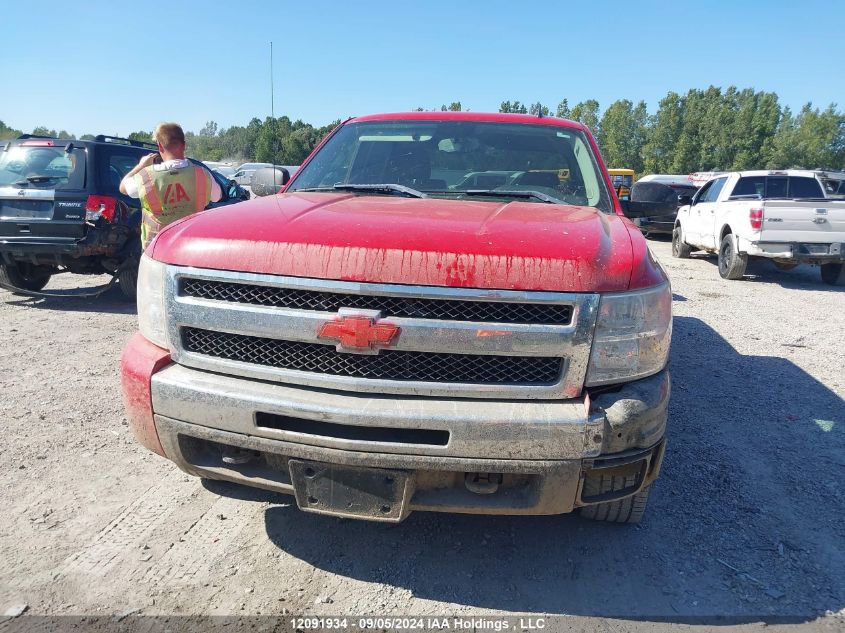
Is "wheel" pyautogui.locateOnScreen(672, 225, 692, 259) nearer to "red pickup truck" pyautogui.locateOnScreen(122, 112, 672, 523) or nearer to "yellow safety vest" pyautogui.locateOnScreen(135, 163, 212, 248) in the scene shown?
"yellow safety vest" pyautogui.locateOnScreen(135, 163, 212, 248)

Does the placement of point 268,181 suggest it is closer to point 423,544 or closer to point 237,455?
point 237,455

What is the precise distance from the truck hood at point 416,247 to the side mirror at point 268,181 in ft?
4.15

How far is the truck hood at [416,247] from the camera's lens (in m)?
2.14

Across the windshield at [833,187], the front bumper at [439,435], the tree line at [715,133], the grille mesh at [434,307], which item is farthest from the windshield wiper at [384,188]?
the tree line at [715,133]

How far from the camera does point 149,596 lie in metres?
2.40

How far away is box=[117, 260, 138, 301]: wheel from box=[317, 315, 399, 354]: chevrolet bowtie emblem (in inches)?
223

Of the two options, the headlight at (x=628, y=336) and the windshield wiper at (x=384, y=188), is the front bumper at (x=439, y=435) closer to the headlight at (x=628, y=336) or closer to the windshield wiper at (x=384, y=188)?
the headlight at (x=628, y=336)

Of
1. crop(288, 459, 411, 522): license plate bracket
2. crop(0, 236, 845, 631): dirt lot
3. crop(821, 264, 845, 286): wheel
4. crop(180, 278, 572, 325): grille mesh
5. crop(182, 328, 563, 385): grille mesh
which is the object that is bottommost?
crop(0, 236, 845, 631): dirt lot

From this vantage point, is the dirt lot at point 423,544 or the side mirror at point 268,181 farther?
the side mirror at point 268,181

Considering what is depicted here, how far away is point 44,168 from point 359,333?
6.42 m

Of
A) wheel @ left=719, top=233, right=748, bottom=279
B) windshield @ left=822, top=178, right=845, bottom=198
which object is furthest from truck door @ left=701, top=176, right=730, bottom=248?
windshield @ left=822, top=178, right=845, bottom=198

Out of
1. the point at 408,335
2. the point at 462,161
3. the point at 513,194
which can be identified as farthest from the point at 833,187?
the point at 408,335

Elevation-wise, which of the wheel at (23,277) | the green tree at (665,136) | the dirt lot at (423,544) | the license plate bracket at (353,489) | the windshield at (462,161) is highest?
the green tree at (665,136)

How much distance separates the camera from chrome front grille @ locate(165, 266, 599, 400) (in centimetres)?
215
